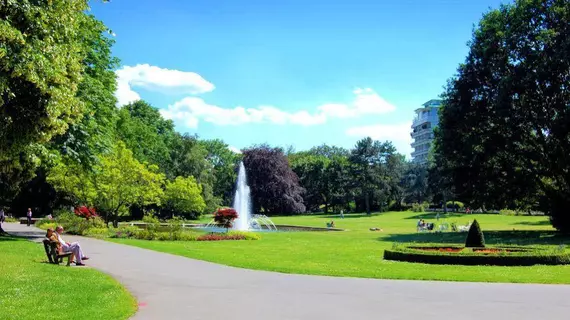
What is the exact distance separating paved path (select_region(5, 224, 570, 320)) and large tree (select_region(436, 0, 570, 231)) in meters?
23.0

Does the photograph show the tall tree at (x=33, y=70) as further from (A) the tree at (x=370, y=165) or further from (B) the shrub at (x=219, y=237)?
(A) the tree at (x=370, y=165)

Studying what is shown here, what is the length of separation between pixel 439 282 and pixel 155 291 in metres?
7.25

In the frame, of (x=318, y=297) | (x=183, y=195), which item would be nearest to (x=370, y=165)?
(x=183, y=195)

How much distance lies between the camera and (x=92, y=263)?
16.8m

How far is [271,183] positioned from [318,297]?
69.8 m

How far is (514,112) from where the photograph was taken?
111 feet

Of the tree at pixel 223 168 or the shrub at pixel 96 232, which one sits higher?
the tree at pixel 223 168

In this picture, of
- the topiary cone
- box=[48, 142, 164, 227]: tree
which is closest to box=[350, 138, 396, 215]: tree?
box=[48, 142, 164, 227]: tree

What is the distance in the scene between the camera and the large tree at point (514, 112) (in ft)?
108

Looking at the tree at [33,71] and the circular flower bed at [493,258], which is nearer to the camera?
the tree at [33,71]

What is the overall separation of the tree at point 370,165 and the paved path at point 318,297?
69649 mm

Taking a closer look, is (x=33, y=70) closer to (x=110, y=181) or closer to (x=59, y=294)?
(x=59, y=294)

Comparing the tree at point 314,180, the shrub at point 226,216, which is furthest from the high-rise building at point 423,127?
the shrub at point 226,216

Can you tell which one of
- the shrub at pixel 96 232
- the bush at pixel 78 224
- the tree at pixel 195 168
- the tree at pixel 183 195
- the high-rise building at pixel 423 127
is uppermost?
the high-rise building at pixel 423 127
